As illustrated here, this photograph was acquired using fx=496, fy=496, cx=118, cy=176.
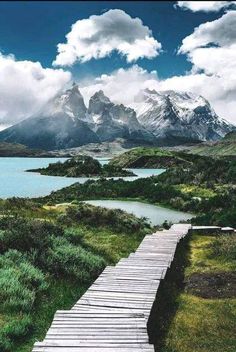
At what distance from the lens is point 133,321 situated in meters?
12.6

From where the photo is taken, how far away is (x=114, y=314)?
1328 cm

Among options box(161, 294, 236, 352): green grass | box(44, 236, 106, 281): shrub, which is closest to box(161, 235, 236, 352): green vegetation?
box(161, 294, 236, 352): green grass

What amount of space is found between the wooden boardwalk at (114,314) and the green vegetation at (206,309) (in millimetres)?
1193

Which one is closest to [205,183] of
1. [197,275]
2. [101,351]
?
[197,275]

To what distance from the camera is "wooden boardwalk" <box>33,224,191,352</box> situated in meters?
11.0

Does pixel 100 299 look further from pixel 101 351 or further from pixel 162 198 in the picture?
pixel 162 198

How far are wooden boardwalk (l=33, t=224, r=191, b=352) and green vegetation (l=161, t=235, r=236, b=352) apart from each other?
1193mm

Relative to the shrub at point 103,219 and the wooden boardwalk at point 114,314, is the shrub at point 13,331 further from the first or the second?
the shrub at point 103,219

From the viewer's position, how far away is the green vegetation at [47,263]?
14.3 meters

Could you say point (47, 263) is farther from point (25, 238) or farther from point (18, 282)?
point (18, 282)

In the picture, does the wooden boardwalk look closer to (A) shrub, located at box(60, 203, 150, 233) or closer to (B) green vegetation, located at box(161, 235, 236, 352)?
(B) green vegetation, located at box(161, 235, 236, 352)

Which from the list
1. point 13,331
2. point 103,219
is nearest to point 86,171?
point 103,219

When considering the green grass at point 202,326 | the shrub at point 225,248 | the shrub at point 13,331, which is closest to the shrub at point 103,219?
the shrub at point 225,248

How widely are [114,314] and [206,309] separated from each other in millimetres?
4835
